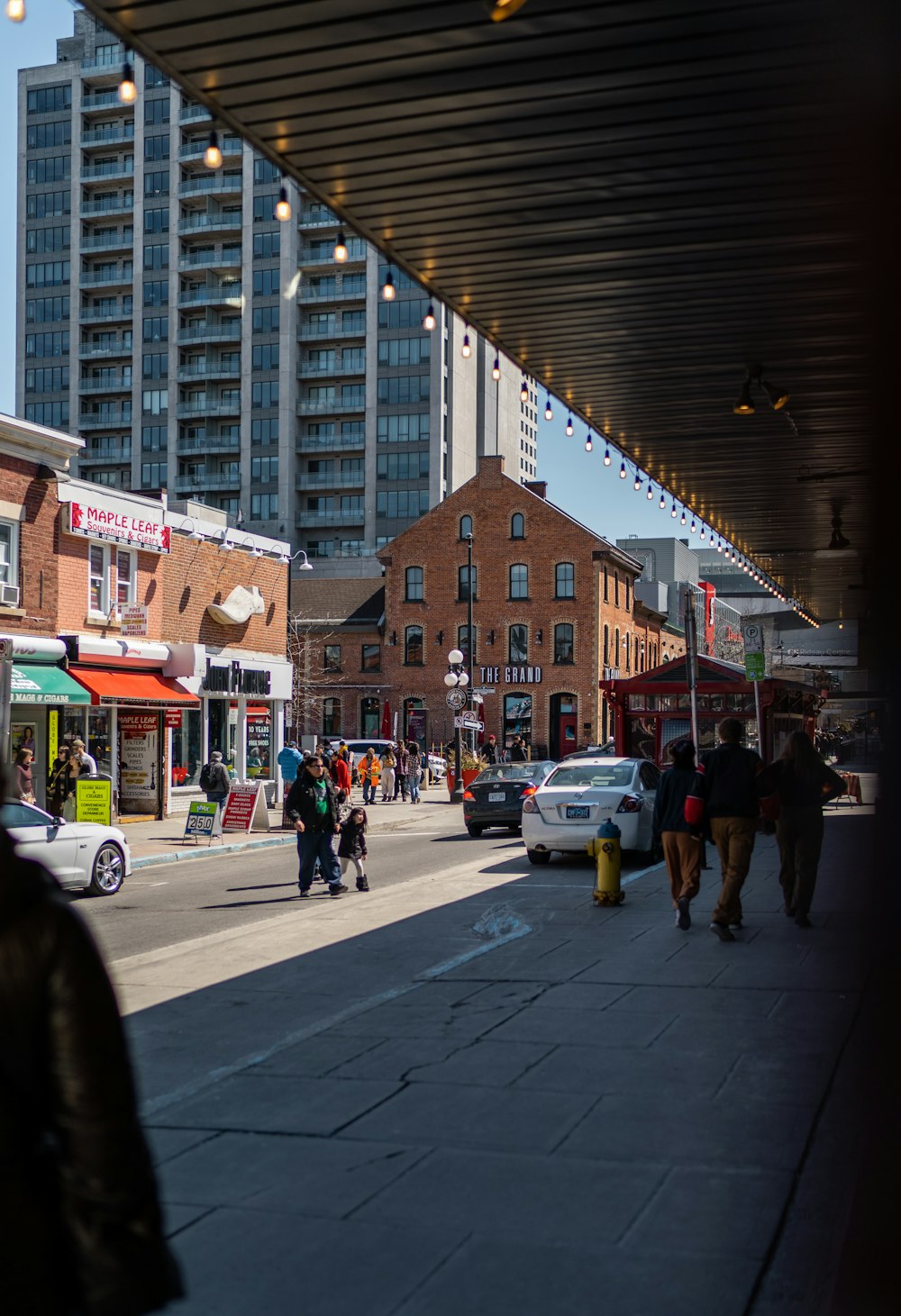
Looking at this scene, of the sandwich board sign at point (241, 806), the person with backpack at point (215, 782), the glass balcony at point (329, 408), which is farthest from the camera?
the glass balcony at point (329, 408)

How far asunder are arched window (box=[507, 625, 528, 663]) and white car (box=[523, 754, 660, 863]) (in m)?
41.0

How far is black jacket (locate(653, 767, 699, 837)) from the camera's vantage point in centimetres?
1206

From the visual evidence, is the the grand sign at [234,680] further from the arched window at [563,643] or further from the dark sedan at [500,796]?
the arched window at [563,643]

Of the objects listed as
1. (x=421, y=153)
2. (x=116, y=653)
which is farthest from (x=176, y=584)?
(x=421, y=153)

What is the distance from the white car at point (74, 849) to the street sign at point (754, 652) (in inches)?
448

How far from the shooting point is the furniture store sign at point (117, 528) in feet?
87.5

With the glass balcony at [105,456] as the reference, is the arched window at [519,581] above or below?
below

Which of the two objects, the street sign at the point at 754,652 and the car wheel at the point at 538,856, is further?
the street sign at the point at 754,652

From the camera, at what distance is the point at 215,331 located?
94500 mm

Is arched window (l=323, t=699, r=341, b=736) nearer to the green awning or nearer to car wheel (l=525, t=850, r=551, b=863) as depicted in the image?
the green awning

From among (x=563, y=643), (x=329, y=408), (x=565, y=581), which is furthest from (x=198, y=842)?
(x=329, y=408)

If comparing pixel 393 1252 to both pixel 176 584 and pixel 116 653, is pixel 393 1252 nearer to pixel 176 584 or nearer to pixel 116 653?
pixel 116 653

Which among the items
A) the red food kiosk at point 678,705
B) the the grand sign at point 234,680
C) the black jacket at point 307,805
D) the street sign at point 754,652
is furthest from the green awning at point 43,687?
the street sign at point 754,652

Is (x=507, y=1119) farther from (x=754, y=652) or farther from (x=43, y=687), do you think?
(x=43, y=687)
